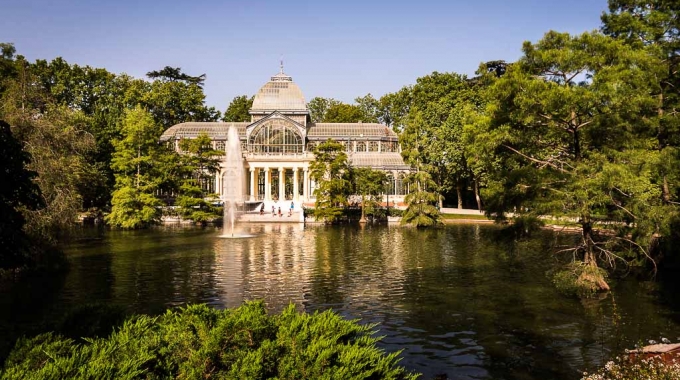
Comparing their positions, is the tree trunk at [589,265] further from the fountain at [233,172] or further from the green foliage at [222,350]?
the fountain at [233,172]

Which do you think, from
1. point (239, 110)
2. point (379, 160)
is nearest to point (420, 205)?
point (379, 160)

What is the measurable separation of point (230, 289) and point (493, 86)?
1297 centimetres

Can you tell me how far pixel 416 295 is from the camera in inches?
800

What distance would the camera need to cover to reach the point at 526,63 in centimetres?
2044

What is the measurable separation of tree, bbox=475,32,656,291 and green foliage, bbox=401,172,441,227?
27178 millimetres

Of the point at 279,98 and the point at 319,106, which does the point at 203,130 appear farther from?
the point at 319,106

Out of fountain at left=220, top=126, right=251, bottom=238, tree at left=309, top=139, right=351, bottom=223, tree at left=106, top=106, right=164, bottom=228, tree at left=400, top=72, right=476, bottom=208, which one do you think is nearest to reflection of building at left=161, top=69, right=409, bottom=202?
fountain at left=220, top=126, right=251, bottom=238

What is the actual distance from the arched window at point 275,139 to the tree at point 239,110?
2933cm

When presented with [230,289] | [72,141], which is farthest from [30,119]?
[230,289]

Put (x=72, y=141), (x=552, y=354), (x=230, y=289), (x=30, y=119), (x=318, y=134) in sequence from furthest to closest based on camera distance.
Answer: (x=318, y=134) < (x=72, y=141) < (x=30, y=119) < (x=230, y=289) < (x=552, y=354)

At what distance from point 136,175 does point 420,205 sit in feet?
92.2

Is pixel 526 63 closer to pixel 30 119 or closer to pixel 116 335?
pixel 116 335

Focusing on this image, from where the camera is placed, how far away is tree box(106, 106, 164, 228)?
1914 inches

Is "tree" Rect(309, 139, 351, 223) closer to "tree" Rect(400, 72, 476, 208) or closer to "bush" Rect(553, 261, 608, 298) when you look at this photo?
"tree" Rect(400, 72, 476, 208)
